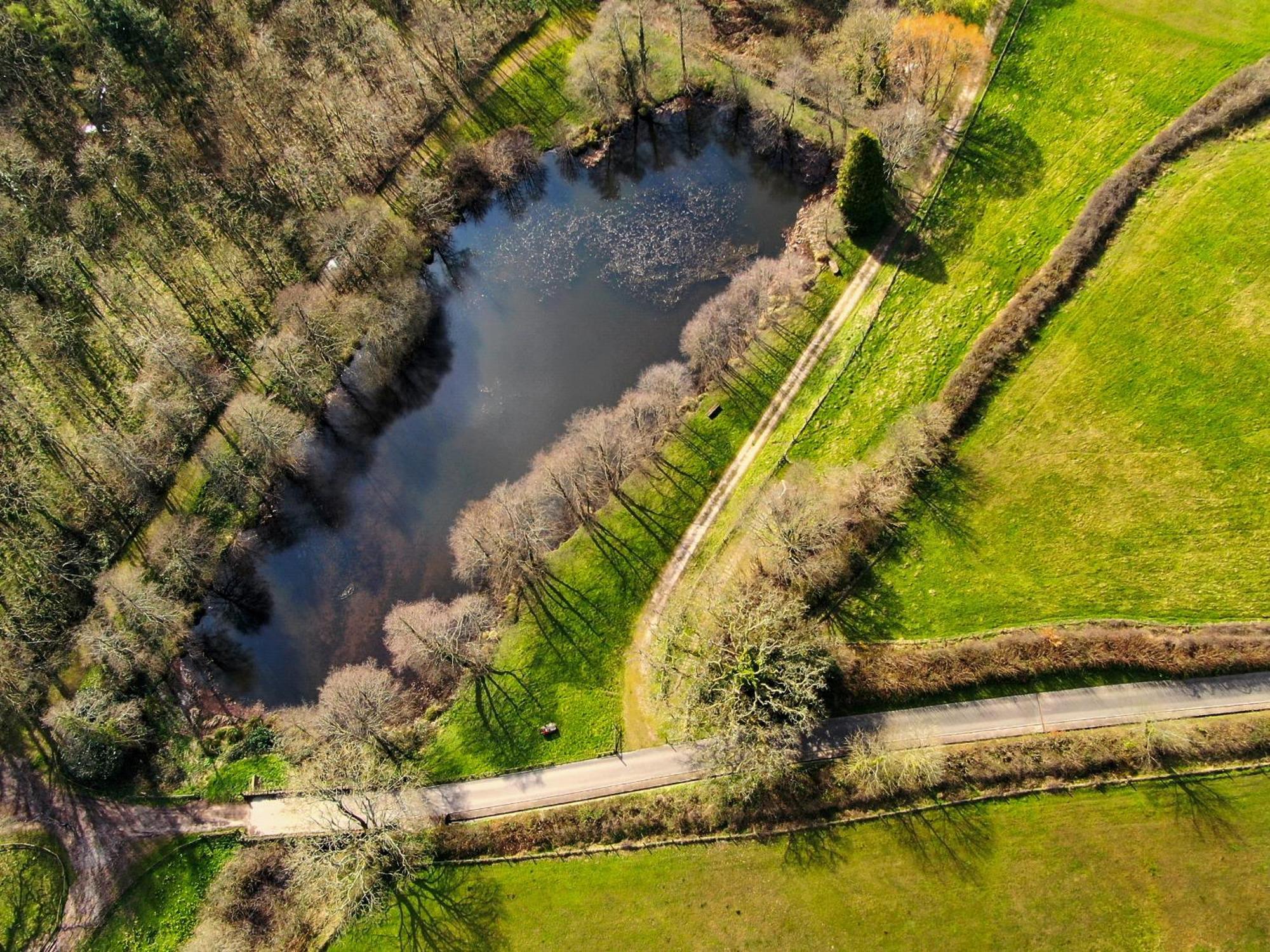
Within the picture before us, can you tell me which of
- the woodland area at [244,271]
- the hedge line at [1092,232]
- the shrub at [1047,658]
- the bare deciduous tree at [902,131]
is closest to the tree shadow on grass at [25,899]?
the woodland area at [244,271]

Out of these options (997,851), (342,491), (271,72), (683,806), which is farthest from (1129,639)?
(271,72)

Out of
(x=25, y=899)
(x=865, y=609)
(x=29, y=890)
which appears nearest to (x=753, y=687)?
(x=865, y=609)

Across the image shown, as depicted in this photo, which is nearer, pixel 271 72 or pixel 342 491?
pixel 342 491

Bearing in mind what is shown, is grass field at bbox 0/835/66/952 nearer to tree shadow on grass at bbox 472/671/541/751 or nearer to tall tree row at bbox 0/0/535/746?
tall tree row at bbox 0/0/535/746

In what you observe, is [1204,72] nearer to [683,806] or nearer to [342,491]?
[683,806]

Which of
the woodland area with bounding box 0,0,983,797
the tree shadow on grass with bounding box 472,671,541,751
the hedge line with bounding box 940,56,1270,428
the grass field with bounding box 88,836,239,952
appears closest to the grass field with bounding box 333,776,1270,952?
the tree shadow on grass with bounding box 472,671,541,751
